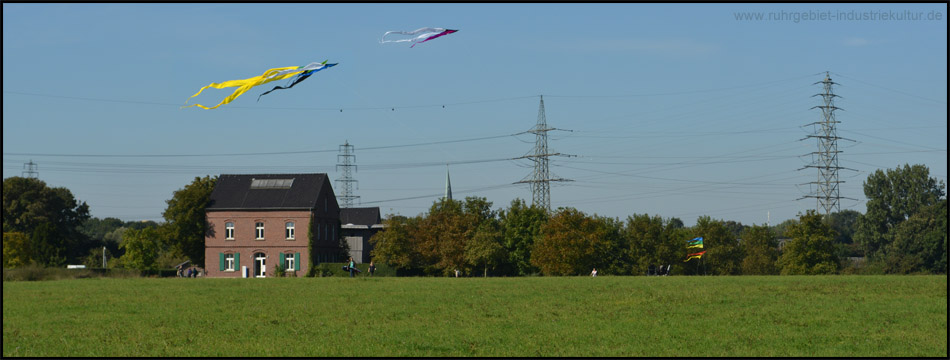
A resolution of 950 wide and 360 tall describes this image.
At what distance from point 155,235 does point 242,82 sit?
71.6 meters

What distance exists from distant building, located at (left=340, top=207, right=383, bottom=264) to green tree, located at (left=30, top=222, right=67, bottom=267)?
29.4 meters

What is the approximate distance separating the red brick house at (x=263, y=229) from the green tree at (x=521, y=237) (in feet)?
57.9

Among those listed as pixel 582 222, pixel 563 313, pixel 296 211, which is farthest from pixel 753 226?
pixel 563 313

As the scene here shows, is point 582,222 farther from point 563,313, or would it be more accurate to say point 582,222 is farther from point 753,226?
point 563,313

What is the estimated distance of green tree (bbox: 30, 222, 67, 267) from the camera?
96.4 meters

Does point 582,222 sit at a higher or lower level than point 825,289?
higher

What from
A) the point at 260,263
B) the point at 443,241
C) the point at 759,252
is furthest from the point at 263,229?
the point at 759,252

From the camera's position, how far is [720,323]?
2633cm

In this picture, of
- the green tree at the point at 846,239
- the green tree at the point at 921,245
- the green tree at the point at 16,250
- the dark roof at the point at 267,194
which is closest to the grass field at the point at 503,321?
the dark roof at the point at 267,194

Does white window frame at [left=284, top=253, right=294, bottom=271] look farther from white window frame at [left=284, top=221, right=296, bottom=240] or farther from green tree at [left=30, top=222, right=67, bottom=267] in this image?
green tree at [left=30, top=222, right=67, bottom=267]

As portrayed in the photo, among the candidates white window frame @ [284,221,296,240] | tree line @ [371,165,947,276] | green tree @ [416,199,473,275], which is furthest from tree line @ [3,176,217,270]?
green tree @ [416,199,473,275]

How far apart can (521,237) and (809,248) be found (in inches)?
948

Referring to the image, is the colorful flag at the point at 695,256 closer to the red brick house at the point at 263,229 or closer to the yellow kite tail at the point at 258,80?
the red brick house at the point at 263,229

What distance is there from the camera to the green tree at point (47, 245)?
96375mm
